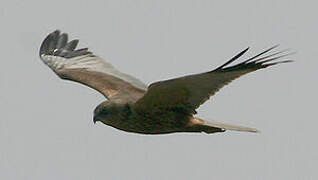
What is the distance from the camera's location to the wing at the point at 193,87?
317 inches

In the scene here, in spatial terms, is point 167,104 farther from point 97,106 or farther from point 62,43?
point 62,43

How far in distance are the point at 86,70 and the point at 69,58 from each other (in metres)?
0.90

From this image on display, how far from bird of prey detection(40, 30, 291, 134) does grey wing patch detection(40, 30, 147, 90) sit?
8 cm

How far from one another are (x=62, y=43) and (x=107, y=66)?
4.43 ft

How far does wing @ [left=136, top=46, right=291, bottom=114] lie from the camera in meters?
8.06

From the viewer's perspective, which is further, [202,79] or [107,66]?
[107,66]

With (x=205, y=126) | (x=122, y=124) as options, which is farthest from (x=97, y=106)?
(x=205, y=126)

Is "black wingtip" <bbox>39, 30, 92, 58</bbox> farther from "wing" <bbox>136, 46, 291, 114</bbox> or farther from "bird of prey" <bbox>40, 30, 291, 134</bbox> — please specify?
"wing" <bbox>136, 46, 291, 114</bbox>

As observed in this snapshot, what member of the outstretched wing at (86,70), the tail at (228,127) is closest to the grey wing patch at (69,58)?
the outstretched wing at (86,70)

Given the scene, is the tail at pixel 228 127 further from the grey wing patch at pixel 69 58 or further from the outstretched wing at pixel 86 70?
the grey wing patch at pixel 69 58

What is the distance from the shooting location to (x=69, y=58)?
12992 mm

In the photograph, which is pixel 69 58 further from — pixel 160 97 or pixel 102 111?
pixel 160 97

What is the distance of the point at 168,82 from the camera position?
330 inches

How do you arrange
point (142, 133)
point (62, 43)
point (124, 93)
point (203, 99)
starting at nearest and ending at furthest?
point (203, 99), point (142, 133), point (124, 93), point (62, 43)
